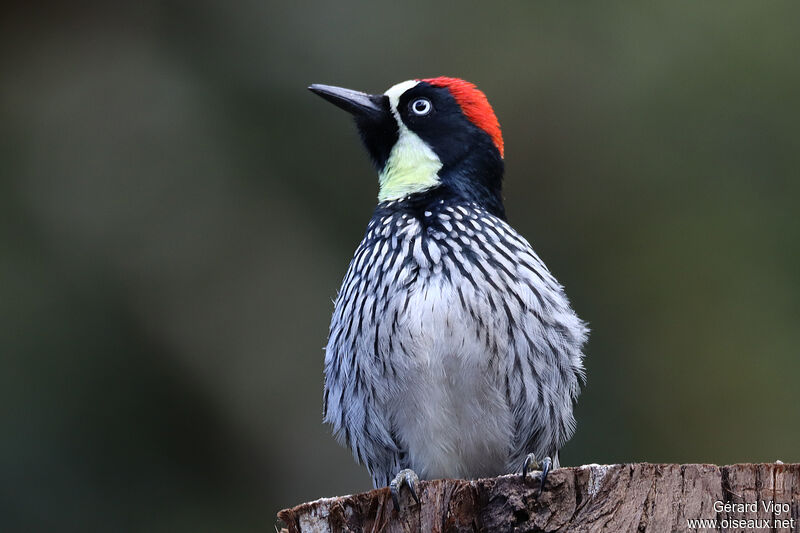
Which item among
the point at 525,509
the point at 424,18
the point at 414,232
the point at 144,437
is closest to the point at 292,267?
the point at 144,437

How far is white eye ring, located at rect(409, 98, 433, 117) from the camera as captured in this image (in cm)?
521

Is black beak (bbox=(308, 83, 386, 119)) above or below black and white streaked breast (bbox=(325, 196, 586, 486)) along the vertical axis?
above

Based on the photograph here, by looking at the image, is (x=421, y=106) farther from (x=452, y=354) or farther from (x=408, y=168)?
(x=452, y=354)

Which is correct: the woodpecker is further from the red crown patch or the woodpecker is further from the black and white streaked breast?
the red crown patch

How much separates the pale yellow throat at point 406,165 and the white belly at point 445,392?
0.74 metres

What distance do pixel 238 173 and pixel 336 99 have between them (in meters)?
4.42

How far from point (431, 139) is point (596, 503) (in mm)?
2216

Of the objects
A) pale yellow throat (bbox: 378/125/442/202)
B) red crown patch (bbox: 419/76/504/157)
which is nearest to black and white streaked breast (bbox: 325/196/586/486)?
pale yellow throat (bbox: 378/125/442/202)

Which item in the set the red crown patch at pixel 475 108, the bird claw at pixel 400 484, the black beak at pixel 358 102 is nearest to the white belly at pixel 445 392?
the bird claw at pixel 400 484

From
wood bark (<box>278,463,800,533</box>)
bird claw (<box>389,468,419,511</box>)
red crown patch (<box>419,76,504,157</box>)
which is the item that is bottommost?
wood bark (<box>278,463,800,533</box>)

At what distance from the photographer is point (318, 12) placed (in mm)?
9750

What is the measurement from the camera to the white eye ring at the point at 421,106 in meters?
5.21

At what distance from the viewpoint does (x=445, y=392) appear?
4.32 metres

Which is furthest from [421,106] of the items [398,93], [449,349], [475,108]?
[449,349]
